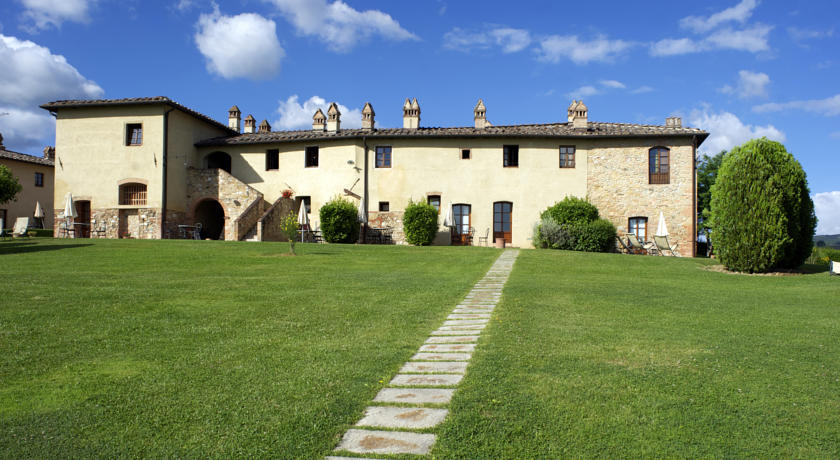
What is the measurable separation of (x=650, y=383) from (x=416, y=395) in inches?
71.1

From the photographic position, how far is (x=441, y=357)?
4.69m

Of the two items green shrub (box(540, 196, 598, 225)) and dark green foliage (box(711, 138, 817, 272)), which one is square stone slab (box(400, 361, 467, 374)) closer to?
dark green foliage (box(711, 138, 817, 272))

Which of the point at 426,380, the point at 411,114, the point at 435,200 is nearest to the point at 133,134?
the point at 411,114

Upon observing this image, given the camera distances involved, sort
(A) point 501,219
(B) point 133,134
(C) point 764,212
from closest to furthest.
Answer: (C) point 764,212, (B) point 133,134, (A) point 501,219

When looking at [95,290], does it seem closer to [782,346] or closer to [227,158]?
[782,346]

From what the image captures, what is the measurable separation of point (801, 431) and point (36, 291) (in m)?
9.25

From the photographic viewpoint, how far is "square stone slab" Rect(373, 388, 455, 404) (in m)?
3.59

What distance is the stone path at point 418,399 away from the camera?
2947 mm

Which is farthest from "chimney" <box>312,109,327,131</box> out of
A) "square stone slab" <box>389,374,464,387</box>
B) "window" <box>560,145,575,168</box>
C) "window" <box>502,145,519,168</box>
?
"square stone slab" <box>389,374,464,387</box>

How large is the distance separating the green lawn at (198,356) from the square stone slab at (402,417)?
5.9 inches

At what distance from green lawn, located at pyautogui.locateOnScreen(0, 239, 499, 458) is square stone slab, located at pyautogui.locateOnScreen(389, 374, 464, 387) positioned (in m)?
0.13

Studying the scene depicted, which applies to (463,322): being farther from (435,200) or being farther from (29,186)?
(29,186)

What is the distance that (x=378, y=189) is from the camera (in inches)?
973

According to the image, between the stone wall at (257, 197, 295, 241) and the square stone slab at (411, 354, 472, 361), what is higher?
the stone wall at (257, 197, 295, 241)
